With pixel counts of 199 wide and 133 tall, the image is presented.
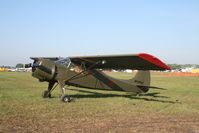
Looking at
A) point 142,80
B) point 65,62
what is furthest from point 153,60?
point 142,80

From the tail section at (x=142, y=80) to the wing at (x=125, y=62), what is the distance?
2.53 meters

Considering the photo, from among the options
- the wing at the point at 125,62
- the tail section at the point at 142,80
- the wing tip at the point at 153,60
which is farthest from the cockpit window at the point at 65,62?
the tail section at the point at 142,80

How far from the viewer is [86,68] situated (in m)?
14.6

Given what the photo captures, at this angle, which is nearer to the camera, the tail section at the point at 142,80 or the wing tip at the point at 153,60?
the wing tip at the point at 153,60

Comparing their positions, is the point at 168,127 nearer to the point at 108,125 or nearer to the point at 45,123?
the point at 108,125

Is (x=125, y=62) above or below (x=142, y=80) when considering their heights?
above

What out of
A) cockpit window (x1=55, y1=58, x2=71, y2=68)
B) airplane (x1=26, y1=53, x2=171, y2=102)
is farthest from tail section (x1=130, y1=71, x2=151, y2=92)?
cockpit window (x1=55, y1=58, x2=71, y2=68)

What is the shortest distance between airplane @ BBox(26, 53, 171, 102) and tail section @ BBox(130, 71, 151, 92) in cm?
67

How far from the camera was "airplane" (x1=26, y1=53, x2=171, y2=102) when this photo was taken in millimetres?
12527

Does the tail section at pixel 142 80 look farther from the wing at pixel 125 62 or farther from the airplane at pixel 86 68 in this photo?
the wing at pixel 125 62

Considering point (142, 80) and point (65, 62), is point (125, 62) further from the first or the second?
point (142, 80)

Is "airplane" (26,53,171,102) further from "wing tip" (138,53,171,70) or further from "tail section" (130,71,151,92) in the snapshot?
"tail section" (130,71,151,92)

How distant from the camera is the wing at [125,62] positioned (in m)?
11.5

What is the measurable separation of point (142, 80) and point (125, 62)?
400cm
